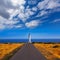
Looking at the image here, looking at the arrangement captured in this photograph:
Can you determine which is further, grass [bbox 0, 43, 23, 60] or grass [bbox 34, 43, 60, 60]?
grass [bbox 0, 43, 23, 60]

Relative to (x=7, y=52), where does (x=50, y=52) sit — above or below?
A: below

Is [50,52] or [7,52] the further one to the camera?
[7,52]

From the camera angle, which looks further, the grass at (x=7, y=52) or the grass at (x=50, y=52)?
the grass at (x=7, y=52)
